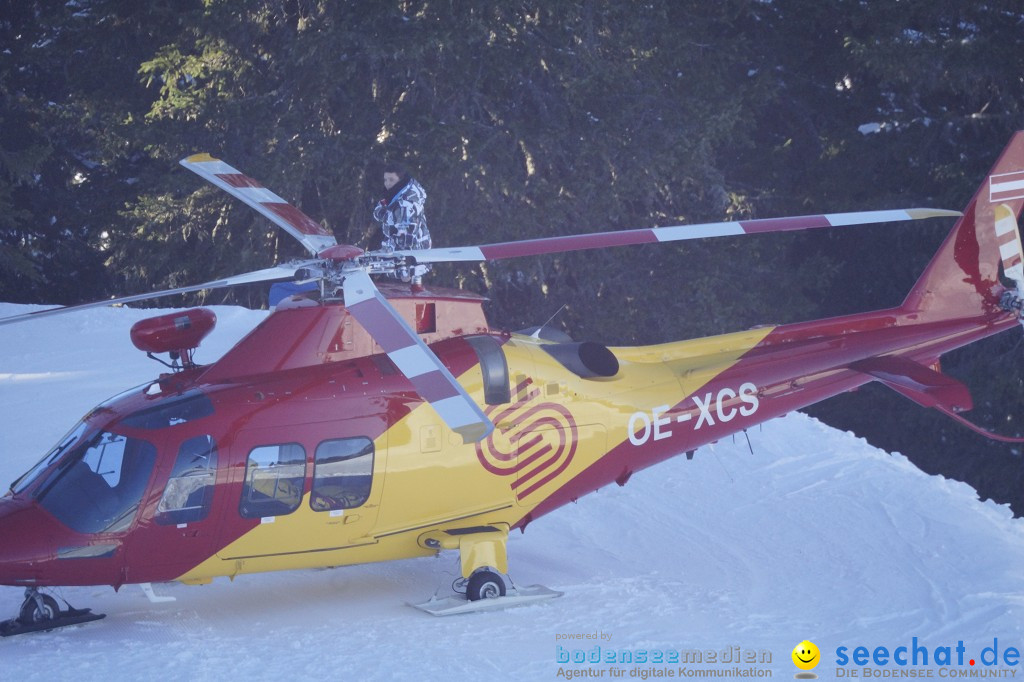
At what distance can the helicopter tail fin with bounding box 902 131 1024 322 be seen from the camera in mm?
9125

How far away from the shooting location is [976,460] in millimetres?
21672

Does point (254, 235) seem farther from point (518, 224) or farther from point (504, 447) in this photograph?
point (504, 447)

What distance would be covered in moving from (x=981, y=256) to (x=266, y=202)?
19.6 feet

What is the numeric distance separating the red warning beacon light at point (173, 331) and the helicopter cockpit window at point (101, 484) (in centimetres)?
72

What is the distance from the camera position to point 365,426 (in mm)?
7316

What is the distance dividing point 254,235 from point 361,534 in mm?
13004

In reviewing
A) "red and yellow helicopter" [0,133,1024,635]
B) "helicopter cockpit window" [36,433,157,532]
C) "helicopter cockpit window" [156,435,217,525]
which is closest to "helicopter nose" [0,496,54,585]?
"red and yellow helicopter" [0,133,1024,635]

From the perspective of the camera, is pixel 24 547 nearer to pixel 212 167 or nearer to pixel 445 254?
pixel 212 167

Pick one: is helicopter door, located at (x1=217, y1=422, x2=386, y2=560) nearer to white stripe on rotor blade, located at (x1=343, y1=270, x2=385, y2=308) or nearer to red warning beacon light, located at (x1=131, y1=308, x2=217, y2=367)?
red warning beacon light, located at (x1=131, y1=308, x2=217, y2=367)

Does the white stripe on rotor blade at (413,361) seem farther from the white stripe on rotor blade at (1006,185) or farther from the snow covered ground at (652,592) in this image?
the white stripe on rotor blade at (1006,185)

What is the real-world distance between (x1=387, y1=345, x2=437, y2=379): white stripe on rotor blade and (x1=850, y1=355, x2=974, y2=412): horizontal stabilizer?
14.0 ft

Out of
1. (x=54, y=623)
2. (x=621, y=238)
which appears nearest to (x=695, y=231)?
(x=621, y=238)

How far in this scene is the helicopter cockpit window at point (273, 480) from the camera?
709 centimetres

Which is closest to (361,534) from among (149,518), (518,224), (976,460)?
(149,518)
